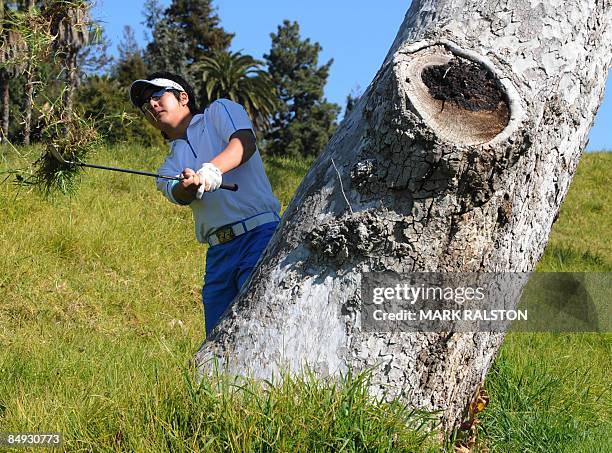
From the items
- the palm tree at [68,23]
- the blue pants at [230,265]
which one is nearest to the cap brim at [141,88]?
the palm tree at [68,23]

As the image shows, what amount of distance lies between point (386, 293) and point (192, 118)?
1.71 m

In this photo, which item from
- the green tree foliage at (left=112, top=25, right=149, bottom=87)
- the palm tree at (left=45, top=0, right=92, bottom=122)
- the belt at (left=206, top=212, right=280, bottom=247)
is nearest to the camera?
the belt at (left=206, top=212, right=280, bottom=247)

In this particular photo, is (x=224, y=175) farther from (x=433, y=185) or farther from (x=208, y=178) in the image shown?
(x=433, y=185)

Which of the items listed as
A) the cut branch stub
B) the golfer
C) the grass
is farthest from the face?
the cut branch stub

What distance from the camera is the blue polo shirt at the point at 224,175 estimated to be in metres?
3.48

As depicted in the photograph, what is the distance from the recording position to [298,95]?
50.1m

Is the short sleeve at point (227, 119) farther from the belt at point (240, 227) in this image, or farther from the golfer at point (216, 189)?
the belt at point (240, 227)

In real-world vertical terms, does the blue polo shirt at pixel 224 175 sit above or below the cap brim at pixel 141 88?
below

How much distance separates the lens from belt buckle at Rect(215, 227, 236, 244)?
11.6 ft

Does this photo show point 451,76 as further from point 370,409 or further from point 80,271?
point 80,271

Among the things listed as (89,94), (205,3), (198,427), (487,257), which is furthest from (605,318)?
(205,3)

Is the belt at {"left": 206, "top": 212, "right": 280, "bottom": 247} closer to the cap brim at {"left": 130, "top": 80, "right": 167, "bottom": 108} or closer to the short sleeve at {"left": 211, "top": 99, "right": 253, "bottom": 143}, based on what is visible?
the short sleeve at {"left": 211, "top": 99, "right": 253, "bottom": 143}

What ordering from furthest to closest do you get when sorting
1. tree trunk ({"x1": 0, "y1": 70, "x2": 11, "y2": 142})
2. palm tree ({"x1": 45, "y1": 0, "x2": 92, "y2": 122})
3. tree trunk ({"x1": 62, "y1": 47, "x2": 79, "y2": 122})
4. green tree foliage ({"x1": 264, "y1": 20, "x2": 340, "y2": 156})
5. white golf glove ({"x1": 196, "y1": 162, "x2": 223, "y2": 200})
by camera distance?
green tree foliage ({"x1": 264, "y1": 20, "x2": 340, "y2": 156})
tree trunk ({"x1": 0, "y1": 70, "x2": 11, "y2": 142})
palm tree ({"x1": 45, "y1": 0, "x2": 92, "y2": 122})
tree trunk ({"x1": 62, "y1": 47, "x2": 79, "y2": 122})
white golf glove ({"x1": 196, "y1": 162, "x2": 223, "y2": 200})

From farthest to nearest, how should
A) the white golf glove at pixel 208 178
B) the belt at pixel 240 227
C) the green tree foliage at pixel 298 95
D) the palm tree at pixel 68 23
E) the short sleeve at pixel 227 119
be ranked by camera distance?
the green tree foliage at pixel 298 95 → the palm tree at pixel 68 23 → the belt at pixel 240 227 → the short sleeve at pixel 227 119 → the white golf glove at pixel 208 178
